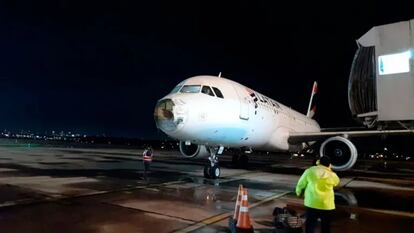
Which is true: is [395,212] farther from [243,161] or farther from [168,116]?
[243,161]

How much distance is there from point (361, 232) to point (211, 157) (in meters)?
9.42

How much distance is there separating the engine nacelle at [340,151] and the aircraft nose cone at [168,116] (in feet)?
27.4

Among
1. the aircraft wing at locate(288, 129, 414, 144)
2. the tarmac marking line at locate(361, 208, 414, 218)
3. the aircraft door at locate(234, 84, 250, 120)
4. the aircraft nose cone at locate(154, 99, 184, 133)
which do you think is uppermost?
the aircraft door at locate(234, 84, 250, 120)

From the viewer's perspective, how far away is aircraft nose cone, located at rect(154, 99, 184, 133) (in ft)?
40.5

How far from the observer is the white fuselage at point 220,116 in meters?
12.6

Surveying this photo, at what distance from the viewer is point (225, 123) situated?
14281 mm

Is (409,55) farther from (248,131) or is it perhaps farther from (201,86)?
(248,131)

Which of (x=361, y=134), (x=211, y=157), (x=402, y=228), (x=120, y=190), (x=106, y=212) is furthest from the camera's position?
(x=361, y=134)

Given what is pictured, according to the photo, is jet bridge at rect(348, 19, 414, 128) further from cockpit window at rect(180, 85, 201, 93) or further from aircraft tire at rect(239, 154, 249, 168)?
aircraft tire at rect(239, 154, 249, 168)

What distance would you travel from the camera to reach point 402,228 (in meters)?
7.55

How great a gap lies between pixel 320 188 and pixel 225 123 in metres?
8.32

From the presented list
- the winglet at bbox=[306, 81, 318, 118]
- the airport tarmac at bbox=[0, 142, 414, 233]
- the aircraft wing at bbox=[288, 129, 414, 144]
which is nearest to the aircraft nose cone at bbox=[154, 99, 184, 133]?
the airport tarmac at bbox=[0, 142, 414, 233]

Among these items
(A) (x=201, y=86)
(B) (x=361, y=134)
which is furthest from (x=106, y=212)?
(B) (x=361, y=134)

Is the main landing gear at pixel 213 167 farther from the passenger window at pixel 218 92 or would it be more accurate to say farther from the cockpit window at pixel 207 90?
the cockpit window at pixel 207 90
